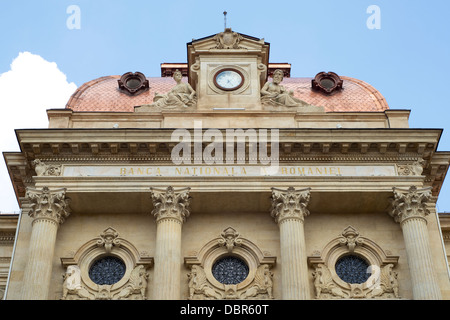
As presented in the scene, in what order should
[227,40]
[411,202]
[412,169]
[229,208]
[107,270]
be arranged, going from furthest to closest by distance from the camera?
1. [227,40]
2. [229,208]
3. [412,169]
4. [107,270]
5. [411,202]

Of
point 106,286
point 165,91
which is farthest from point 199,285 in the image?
point 165,91

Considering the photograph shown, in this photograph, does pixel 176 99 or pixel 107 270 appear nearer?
pixel 107 270

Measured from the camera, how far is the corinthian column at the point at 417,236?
28.2 metres

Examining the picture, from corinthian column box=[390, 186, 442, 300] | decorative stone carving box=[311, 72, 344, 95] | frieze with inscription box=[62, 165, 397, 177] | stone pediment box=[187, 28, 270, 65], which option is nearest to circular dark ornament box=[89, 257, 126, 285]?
frieze with inscription box=[62, 165, 397, 177]

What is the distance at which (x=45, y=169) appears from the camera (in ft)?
101

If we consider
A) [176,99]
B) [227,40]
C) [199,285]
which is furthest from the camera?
[227,40]

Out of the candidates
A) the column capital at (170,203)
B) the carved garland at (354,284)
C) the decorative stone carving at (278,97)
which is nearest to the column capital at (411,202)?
the carved garland at (354,284)

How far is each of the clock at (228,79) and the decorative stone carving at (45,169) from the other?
7488mm

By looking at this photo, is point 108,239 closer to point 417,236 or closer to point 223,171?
point 223,171

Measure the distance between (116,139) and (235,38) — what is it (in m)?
7.48

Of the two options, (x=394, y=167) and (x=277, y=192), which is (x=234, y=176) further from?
(x=394, y=167)

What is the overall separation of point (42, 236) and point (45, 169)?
282 centimetres

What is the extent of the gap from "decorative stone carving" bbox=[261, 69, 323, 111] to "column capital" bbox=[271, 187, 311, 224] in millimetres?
4345
